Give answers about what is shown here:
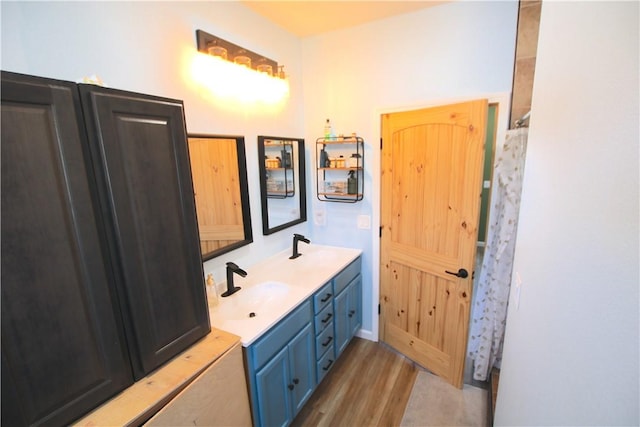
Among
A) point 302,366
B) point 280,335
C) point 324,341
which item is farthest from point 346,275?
point 280,335

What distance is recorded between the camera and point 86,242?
0.86m

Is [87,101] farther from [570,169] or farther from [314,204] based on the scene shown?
[314,204]

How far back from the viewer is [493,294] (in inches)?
74.3

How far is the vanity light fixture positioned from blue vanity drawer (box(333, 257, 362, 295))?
160 centimetres

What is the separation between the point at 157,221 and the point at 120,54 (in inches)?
33.8

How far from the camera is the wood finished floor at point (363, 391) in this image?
1.89 meters

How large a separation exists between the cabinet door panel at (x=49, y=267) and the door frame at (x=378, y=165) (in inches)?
75.1

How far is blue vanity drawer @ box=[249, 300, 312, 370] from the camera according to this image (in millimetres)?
1404

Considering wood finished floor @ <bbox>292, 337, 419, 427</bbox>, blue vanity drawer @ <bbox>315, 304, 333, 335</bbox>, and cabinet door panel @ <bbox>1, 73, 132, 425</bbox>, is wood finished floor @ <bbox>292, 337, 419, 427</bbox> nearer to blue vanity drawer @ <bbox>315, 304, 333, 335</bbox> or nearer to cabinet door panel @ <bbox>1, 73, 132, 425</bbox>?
blue vanity drawer @ <bbox>315, 304, 333, 335</bbox>

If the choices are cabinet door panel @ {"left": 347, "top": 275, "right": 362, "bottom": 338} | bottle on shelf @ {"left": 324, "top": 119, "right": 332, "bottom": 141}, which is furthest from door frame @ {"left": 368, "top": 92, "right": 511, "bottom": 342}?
bottle on shelf @ {"left": 324, "top": 119, "right": 332, "bottom": 141}

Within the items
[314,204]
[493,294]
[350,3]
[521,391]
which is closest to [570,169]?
[521,391]

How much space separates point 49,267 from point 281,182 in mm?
1670

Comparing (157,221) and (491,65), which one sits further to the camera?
(491,65)

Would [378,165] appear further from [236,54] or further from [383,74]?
[236,54]
